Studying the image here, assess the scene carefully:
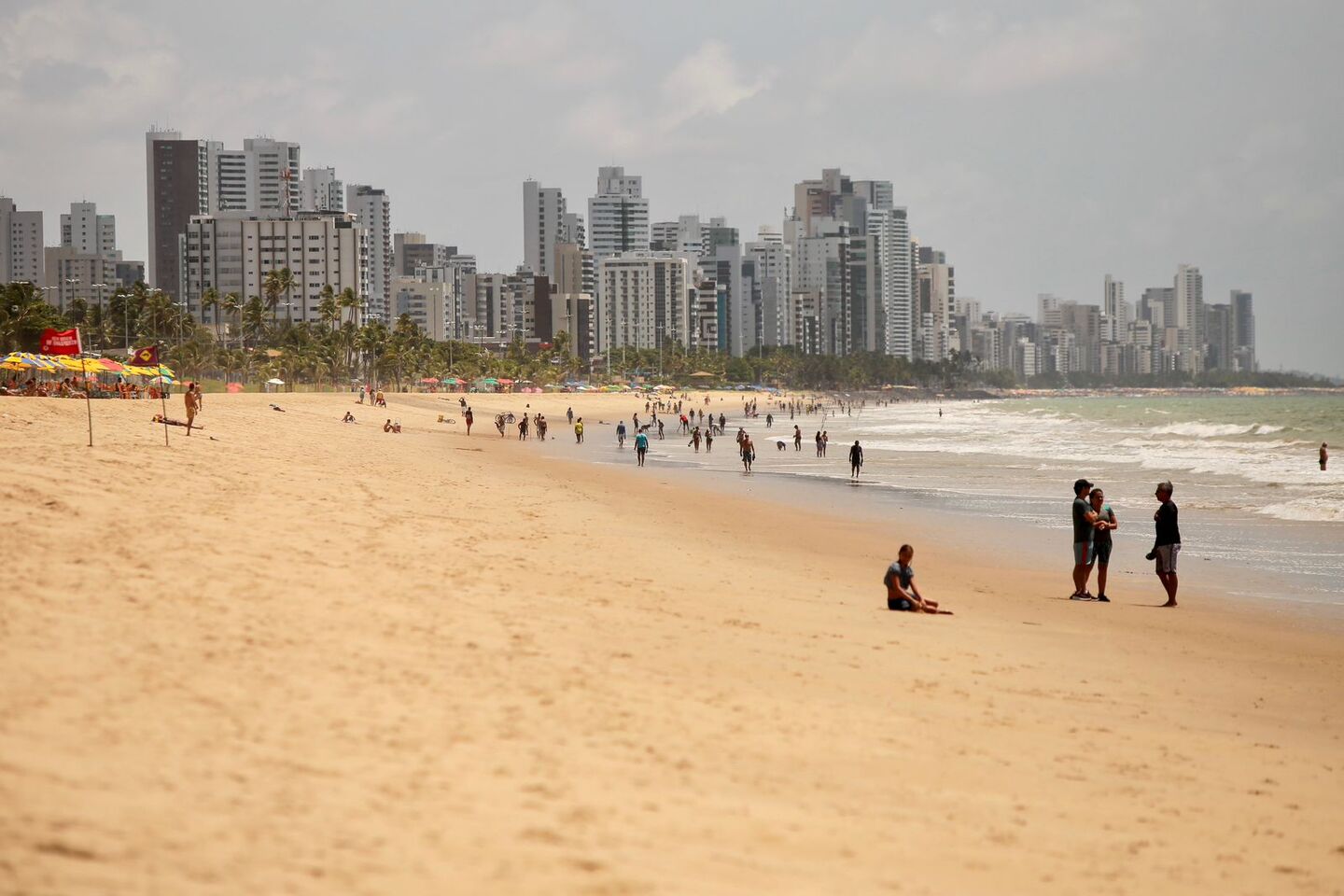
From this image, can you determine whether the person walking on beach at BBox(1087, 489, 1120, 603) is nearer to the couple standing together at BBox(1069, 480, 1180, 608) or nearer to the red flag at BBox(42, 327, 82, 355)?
the couple standing together at BBox(1069, 480, 1180, 608)

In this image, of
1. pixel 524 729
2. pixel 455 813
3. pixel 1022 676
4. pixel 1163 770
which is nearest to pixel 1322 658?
pixel 1022 676

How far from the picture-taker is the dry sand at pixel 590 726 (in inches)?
193

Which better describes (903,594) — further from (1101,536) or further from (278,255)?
(278,255)

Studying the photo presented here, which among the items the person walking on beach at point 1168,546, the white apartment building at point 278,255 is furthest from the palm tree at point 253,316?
the person walking on beach at point 1168,546

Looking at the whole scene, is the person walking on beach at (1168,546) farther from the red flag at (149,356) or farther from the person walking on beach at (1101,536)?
the red flag at (149,356)

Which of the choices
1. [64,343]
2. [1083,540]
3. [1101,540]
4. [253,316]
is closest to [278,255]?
[253,316]

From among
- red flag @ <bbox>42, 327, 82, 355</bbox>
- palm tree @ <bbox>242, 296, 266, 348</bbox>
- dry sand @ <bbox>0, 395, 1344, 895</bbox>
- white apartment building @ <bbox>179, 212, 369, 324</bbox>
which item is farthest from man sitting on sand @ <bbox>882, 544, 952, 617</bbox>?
white apartment building @ <bbox>179, 212, 369, 324</bbox>

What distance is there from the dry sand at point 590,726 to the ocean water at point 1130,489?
479 cm

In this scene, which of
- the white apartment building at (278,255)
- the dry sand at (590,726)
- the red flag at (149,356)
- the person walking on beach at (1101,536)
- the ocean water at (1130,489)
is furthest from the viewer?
the white apartment building at (278,255)

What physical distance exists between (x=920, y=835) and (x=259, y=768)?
3108 millimetres

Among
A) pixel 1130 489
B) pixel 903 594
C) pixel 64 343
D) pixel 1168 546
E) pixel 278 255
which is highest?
pixel 278 255

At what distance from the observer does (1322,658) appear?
11484 millimetres

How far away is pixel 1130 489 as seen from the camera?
3159cm

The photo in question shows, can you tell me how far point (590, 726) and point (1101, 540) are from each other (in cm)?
962
